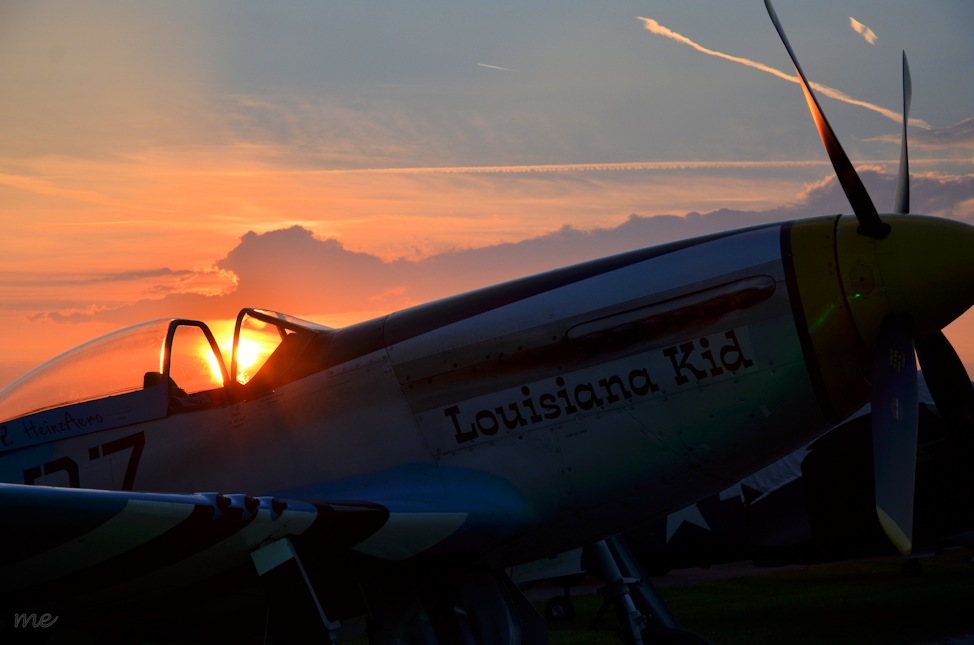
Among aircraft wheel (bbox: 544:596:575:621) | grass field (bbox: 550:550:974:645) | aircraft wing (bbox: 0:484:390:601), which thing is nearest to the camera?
aircraft wing (bbox: 0:484:390:601)

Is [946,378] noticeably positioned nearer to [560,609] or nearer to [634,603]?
[634,603]

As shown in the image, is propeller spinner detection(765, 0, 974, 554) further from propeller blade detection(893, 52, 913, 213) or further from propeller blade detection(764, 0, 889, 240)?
propeller blade detection(893, 52, 913, 213)

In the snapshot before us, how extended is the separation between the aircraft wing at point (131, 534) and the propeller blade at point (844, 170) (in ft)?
11.1

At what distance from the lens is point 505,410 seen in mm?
6445

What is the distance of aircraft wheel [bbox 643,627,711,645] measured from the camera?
7.91 meters

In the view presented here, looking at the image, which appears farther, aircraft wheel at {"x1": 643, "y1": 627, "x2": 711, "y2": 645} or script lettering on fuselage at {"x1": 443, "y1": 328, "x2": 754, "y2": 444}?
aircraft wheel at {"x1": 643, "y1": 627, "x2": 711, "y2": 645}

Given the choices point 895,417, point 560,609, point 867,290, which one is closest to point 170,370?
point 867,290

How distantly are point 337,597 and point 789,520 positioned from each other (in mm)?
8509

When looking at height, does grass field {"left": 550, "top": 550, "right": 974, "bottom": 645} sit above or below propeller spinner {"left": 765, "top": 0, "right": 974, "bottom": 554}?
below

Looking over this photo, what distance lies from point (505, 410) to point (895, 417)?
2241 mm

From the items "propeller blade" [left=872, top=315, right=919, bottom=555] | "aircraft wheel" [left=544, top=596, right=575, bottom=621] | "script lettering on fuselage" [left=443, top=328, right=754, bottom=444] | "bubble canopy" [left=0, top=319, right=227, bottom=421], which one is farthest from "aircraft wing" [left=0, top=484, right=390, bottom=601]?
"aircraft wheel" [left=544, top=596, right=575, bottom=621]

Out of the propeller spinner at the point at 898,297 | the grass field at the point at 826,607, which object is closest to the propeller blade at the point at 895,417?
the propeller spinner at the point at 898,297

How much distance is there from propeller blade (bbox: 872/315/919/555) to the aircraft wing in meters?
2.95

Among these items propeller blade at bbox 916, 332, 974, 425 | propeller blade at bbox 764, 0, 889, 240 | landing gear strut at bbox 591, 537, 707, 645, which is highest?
propeller blade at bbox 764, 0, 889, 240
